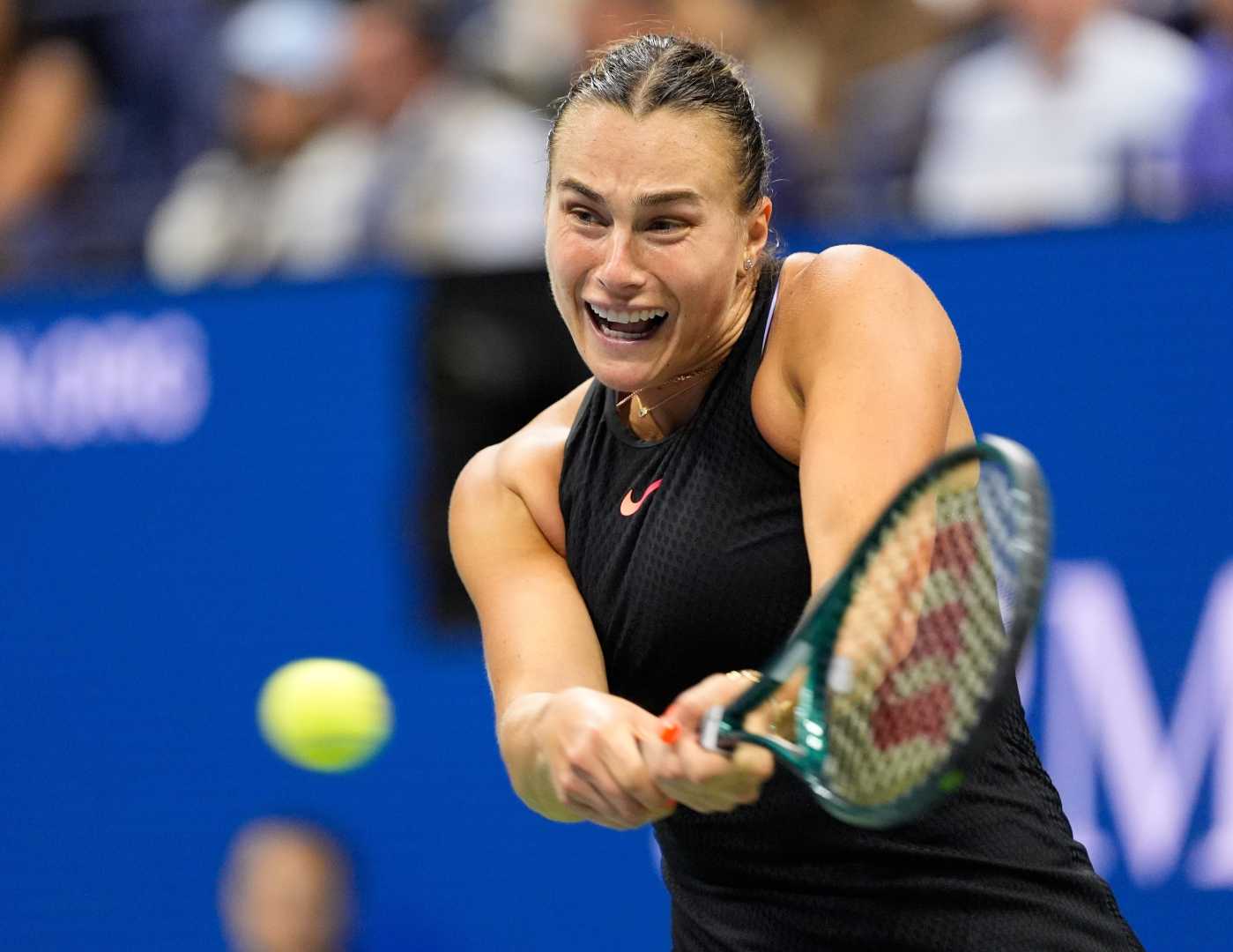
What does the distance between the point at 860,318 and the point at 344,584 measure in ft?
10.7

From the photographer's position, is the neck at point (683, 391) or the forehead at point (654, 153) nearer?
the forehead at point (654, 153)

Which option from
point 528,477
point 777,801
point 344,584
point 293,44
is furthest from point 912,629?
point 293,44

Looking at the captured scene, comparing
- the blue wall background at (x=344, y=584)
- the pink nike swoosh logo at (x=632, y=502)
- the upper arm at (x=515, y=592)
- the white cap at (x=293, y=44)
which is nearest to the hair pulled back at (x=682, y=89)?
the pink nike swoosh logo at (x=632, y=502)

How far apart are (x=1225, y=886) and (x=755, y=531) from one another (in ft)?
7.95

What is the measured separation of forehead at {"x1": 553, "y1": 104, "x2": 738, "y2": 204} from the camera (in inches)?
90.7

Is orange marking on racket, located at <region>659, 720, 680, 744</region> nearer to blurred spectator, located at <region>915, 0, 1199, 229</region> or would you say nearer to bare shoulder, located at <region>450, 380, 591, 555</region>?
A: bare shoulder, located at <region>450, 380, 591, 555</region>

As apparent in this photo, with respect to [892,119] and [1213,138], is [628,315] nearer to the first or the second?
[1213,138]

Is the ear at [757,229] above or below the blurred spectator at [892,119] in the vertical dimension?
below

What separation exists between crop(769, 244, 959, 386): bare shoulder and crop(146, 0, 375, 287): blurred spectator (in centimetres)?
345

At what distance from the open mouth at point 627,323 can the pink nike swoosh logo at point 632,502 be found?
19cm

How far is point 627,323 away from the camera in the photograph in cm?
240

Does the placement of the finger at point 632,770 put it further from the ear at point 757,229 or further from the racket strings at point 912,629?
the ear at point 757,229

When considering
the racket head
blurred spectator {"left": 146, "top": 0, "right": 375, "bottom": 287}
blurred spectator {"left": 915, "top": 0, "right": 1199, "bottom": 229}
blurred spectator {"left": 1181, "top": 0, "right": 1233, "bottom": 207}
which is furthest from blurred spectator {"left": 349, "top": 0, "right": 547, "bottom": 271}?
the racket head

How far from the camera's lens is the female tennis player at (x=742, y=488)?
225cm
